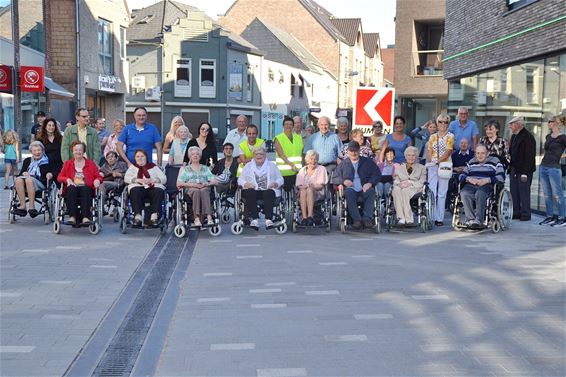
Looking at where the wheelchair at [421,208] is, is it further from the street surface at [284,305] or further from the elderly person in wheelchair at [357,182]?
the street surface at [284,305]

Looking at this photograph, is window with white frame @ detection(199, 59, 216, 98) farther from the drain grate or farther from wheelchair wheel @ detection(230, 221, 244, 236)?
the drain grate

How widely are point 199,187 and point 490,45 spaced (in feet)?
30.6

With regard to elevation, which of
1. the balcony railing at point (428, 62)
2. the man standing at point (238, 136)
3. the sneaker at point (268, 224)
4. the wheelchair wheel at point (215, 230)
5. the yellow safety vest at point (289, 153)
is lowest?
the wheelchair wheel at point (215, 230)

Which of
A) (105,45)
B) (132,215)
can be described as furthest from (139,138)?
(105,45)

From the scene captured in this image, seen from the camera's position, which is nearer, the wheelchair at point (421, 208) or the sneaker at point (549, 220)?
the wheelchair at point (421, 208)

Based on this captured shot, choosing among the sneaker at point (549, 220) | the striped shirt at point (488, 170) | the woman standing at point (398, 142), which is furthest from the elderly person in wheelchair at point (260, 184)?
the sneaker at point (549, 220)

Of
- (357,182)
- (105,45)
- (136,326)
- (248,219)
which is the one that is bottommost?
(136,326)

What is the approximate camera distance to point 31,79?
61.9 ft

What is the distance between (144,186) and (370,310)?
507 cm

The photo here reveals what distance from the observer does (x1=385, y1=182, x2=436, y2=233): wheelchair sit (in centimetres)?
1042

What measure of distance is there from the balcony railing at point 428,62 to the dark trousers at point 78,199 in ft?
60.3

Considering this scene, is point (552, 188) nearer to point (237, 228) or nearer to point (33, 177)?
point (237, 228)

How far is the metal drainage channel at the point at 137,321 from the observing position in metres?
4.54

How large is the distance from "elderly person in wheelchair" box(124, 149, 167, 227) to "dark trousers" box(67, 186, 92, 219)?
589 millimetres
